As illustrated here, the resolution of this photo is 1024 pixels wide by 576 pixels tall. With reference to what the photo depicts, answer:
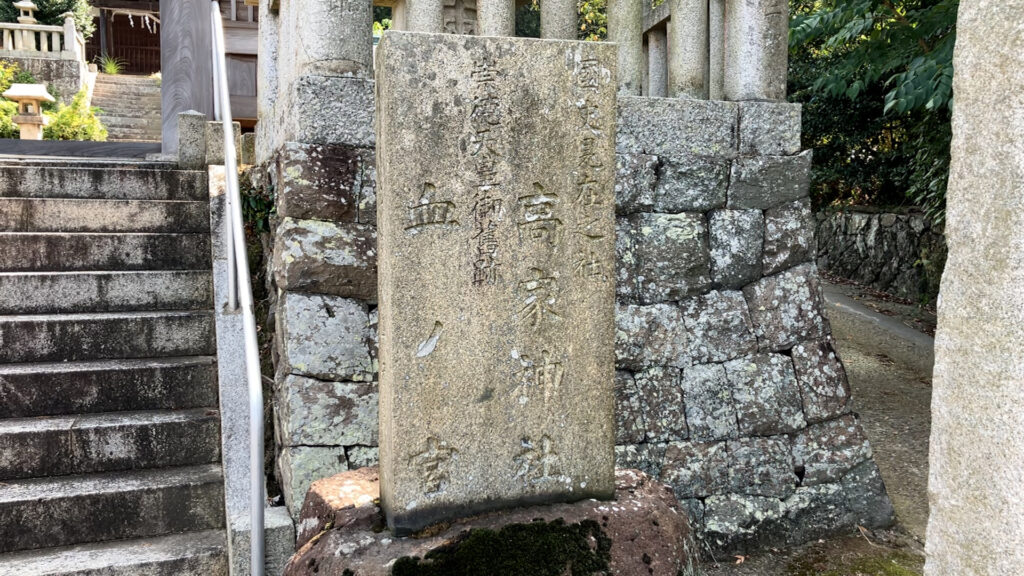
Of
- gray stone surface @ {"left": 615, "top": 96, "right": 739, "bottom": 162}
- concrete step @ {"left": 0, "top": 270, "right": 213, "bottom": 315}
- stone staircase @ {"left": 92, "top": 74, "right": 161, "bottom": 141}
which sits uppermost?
stone staircase @ {"left": 92, "top": 74, "right": 161, "bottom": 141}

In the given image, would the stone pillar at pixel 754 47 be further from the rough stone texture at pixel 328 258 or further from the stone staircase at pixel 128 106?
the stone staircase at pixel 128 106

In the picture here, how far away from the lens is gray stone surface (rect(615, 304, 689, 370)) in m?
3.81

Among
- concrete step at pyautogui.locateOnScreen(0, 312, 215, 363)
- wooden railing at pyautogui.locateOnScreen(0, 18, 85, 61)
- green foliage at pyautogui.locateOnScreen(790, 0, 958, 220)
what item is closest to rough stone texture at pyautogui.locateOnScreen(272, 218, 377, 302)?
concrete step at pyautogui.locateOnScreen(0, 312, 215, 363)

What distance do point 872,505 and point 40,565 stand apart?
12.8ft

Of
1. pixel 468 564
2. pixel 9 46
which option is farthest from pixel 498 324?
pixel 9 46

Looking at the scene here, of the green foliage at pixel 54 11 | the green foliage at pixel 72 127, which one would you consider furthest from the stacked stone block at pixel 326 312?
the green foliage at pixel 54 11

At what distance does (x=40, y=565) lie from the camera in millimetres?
3043

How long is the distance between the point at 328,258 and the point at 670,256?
1685 mm

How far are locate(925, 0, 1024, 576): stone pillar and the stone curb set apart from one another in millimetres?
5986

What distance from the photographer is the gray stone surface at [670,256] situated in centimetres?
386

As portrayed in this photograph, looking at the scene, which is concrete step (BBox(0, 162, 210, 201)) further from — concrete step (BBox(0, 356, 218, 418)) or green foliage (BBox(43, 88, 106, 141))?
green foliage (BBox(43, 88, 106, 141))

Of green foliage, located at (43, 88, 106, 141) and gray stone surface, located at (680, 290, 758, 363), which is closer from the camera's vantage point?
gray stone surface, located at (680, 290, 758, 363)

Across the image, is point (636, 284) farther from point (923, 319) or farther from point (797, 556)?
point (923, 319)

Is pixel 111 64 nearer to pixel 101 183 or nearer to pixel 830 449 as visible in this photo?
pixel 101 183
